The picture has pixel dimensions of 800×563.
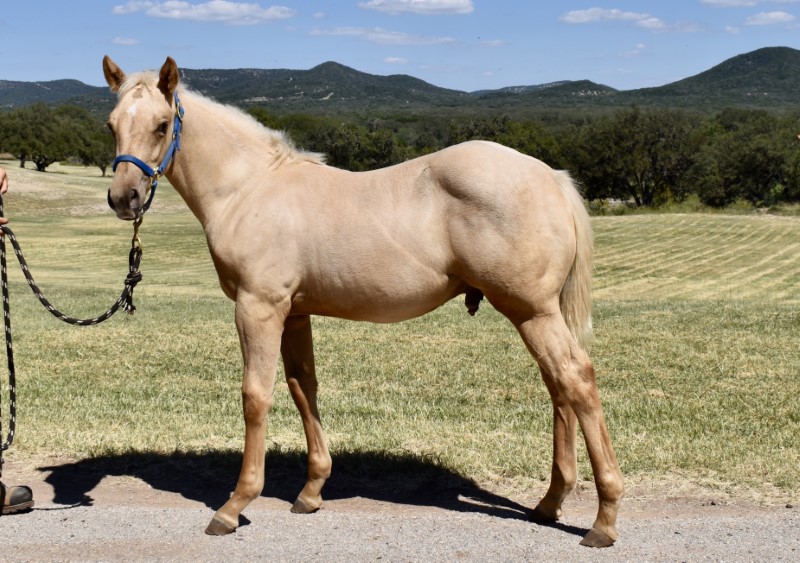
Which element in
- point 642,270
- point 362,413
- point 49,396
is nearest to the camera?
point 362,413

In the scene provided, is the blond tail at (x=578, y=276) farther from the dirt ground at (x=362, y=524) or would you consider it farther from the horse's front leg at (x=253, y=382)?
the horse's front leg at (x=253, y=382)

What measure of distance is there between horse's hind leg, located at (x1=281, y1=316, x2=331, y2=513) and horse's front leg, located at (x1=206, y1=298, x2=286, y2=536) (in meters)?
0.51

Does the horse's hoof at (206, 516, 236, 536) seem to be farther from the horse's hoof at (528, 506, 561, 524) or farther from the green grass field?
the horse's hoof at (528, 506, 561, 524)

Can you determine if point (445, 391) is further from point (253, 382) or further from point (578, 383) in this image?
point (578, 383)

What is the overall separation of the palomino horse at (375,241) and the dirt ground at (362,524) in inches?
9.2

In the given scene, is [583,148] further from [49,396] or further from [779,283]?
[49,396]

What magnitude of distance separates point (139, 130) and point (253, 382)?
1696 millimetres

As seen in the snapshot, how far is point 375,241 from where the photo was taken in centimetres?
518

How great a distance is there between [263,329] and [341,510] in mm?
1375

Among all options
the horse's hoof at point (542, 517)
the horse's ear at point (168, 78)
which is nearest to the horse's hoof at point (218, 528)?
the horse's hoof at point (542, 517)

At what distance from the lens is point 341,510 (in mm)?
5691

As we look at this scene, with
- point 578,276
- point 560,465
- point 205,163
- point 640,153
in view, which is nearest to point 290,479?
point 560,465

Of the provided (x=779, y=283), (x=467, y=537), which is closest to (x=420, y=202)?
(x=467, y=537)

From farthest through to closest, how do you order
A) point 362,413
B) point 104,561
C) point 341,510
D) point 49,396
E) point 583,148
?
point 583,148 < point 49,396 < point 362,413 < point 341,510 < point 104,561
